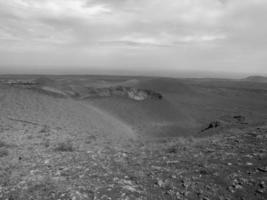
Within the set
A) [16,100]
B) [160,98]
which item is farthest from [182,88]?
[16,100]

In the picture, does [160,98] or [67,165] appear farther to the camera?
[160,98]

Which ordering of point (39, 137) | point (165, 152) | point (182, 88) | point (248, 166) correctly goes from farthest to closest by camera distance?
point (182, 88) → point (39, 137) → point (165, 152) → point (248, 166)

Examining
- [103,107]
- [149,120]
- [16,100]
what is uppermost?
[16,100]

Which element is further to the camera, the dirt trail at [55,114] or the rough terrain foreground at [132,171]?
the dirt trail at [55,114]

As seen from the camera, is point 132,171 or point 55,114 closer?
point 132,171

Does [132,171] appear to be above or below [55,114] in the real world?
above

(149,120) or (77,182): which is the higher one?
(77,182)

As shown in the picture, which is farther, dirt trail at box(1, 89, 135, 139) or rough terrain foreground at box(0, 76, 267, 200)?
dirt trail at box(1, 89, 135, 139)

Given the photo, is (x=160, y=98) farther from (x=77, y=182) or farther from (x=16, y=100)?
(x=77, y=182)

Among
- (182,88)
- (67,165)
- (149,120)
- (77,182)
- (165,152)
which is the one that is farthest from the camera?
(182,88)
